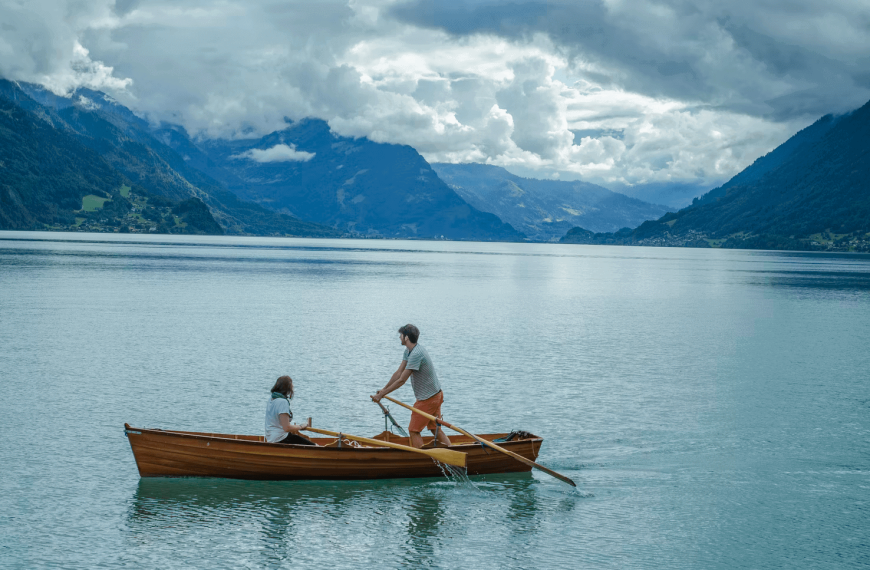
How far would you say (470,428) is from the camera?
87.6 feet

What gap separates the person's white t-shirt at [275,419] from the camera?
19.6m

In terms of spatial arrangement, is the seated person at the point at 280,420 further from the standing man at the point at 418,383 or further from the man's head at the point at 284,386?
the standing man at the point at 418,383

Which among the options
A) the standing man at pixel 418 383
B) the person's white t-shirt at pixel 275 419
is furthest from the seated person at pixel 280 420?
the standing man at pixel 418 383

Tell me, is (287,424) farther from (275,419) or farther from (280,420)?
(275,419)

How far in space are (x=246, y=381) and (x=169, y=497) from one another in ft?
49.0

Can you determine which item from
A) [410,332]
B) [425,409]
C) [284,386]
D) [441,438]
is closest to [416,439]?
[441,438]

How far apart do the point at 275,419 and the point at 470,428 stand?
8774mm

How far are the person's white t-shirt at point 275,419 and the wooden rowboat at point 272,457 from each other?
0.33 meters

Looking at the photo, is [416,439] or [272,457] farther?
[416,439]

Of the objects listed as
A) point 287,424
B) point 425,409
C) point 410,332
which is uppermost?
point 410,332

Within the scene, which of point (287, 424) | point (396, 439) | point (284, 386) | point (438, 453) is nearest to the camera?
point (284, 386)

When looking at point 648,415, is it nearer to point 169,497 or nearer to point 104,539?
point 169,497

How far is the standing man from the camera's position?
20.2 m

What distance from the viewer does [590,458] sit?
23562 mm
